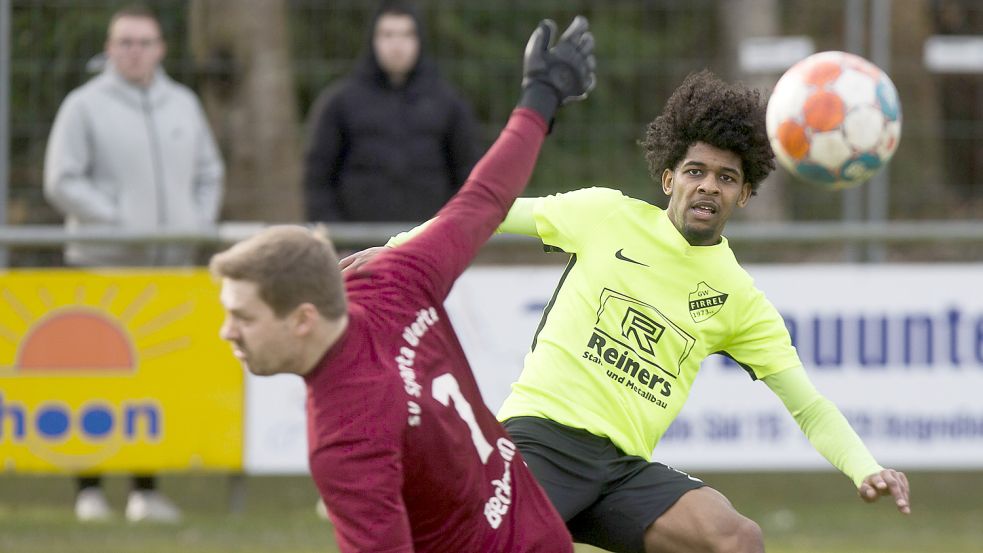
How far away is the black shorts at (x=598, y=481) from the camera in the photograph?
14.9ft

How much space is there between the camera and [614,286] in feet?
15.5

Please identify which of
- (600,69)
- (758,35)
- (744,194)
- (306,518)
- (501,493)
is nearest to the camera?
(501,493)

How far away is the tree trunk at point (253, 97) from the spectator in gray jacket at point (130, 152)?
1.82 meters

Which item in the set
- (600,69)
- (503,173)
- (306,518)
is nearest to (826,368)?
(600,69)

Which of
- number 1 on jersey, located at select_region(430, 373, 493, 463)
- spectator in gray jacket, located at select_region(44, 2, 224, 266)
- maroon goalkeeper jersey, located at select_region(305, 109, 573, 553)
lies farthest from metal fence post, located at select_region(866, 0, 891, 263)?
number 1 on jersey, located at select_region(430, 373, 493, 463)

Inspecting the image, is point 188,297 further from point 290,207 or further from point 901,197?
point 901,197

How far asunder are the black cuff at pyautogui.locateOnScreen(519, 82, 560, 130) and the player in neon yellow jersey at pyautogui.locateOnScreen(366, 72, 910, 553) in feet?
3.59

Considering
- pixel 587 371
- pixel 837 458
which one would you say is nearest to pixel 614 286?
pixel 587 371

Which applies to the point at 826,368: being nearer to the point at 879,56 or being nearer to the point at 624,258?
the point at 879,56

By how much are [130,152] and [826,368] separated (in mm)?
3665

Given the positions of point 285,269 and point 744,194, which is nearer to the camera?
point 285,269

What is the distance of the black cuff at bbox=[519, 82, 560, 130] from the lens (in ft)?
12.1

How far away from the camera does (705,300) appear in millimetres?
4754

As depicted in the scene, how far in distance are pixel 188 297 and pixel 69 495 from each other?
4.65 feet
